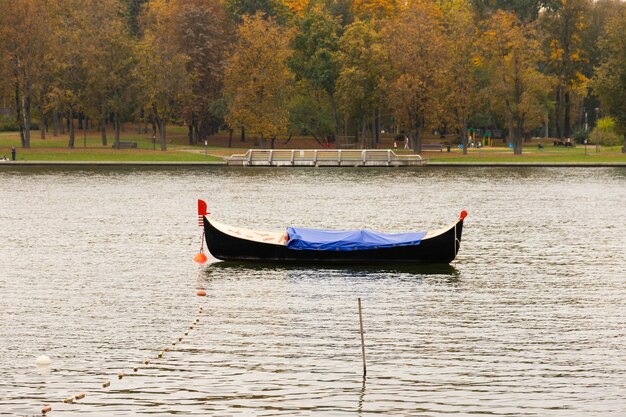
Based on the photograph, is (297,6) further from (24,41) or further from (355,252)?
(355,252)

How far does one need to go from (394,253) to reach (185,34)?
115452 millimetres

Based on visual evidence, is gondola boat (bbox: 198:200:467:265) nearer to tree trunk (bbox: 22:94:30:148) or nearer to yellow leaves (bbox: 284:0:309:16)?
tree trunk (bbox: 22:94:30:148)

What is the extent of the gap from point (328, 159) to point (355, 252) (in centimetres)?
8936

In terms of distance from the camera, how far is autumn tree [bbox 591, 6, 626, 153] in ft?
440

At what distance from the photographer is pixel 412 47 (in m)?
138

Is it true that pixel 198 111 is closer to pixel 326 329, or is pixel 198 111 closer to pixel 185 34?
pixel 185 34

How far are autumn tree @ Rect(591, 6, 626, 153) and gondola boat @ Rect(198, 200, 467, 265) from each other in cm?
9439

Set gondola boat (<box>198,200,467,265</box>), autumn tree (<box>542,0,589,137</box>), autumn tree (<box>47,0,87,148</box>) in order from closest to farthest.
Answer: gondola boat (<box>198,200,467,265</box>) → autumn tree (<box>47,0,87,148</box>) → autumn tree (<box>542,0,589,137</box>)

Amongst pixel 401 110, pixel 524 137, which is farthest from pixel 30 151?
pixel 524 137

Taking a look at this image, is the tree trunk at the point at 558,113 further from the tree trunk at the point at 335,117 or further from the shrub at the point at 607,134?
the tree trunk at the point at 335,117

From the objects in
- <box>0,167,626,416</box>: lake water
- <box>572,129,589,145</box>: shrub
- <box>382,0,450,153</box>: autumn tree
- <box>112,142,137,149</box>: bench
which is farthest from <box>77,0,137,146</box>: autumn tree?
<box>572,129,589,145</box>: shrub

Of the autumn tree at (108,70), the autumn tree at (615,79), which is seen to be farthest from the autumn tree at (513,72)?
the autumn tree at (108,70)

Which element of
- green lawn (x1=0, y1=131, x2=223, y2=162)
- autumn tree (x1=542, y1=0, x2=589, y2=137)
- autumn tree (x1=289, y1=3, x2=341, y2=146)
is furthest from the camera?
autumn tree (x1=542, y1=0, x2=589, y2=137)

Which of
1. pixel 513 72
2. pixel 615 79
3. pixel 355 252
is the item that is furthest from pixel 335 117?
pixel 355 252
